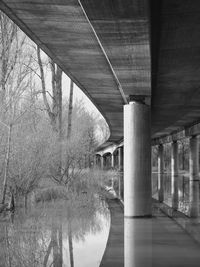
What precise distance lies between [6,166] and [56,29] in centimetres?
718

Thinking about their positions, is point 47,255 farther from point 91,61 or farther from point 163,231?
point 91,61

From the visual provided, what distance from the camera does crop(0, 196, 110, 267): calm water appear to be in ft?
29.2

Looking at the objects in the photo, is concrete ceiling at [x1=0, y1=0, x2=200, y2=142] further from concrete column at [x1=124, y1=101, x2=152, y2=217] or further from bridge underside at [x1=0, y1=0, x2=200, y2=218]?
concrete column at [x1=124, y1=101, x2=152, y2=217]

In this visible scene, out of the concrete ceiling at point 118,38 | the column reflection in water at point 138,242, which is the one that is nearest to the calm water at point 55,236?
the column reflection in water at point 138,242

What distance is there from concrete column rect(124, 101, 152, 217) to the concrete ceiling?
678mm

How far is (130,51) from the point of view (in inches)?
425

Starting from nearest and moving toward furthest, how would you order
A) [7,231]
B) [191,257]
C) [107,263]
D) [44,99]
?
[107,263]
[191,257]
[7,231]
[44,99]

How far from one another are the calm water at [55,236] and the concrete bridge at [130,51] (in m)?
2.11

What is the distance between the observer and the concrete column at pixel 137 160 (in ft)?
51.3

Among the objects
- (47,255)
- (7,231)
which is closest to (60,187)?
(7,231)

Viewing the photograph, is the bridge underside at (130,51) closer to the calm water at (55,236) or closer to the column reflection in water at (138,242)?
the column reflection in water at (138,242)

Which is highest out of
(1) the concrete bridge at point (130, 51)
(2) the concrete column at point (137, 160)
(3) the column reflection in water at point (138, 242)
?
(1) the concrete bridge at point (130, 51)

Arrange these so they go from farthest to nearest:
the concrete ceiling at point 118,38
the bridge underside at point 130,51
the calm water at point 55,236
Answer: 1. the calm water at point 55,236
2. the bridge underside at point 130,51
3. the concrete ceiling at point 118,38

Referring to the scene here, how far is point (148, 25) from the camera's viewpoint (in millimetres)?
8977
